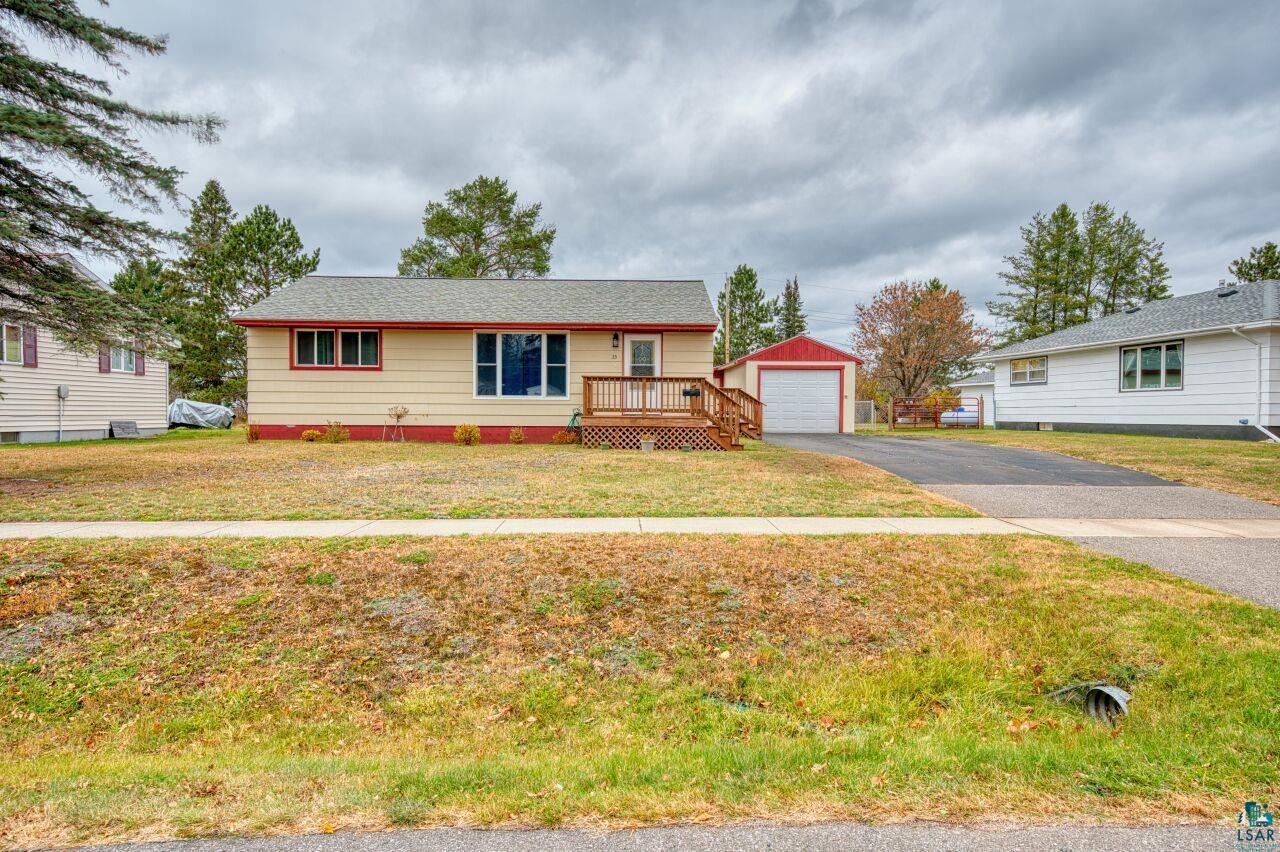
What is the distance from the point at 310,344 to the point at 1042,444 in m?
19.0

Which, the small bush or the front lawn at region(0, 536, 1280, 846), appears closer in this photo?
the front lawn at region(0, 536, 1280, 846)

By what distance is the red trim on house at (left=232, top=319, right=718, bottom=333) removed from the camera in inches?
594

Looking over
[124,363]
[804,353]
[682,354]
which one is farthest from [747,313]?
[124,363]

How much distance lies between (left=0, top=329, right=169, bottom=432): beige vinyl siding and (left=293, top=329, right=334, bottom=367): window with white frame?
4727 millimetres

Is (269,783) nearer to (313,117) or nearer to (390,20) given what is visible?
(390,20)

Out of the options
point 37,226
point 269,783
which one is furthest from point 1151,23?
point 37,226

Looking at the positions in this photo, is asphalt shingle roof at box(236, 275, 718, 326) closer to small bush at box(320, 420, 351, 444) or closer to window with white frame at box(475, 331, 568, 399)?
window with white frame at box(475, 331, 568, 399)

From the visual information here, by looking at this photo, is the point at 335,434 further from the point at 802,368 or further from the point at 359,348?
the point at 802,368

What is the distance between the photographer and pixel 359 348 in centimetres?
1573

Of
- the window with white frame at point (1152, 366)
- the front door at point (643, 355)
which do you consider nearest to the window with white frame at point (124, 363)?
the front door at point (643, 355)

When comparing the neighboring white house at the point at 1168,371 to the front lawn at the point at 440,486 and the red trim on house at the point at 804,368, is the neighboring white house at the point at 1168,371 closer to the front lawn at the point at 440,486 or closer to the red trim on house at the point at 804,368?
the red trim on house at the point at 804,368

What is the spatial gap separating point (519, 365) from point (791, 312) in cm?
4091

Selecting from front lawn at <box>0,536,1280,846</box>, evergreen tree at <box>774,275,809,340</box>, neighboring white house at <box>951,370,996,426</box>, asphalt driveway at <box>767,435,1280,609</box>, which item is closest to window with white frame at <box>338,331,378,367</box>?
front lawn at <box>0,536,1280,846</box>

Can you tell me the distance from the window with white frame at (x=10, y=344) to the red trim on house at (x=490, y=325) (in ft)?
21.2
